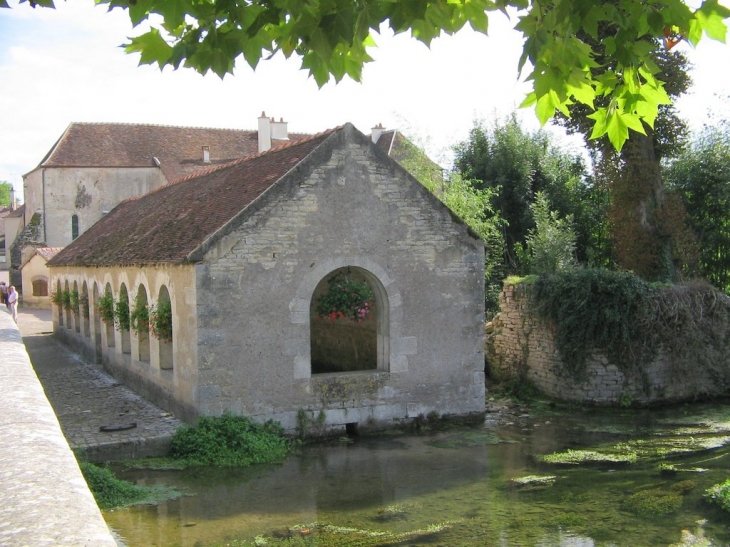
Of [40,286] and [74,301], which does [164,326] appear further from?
[40,286]

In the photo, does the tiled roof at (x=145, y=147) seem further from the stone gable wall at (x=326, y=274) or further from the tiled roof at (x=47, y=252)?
the stone gable wall at (x=326, y=274)

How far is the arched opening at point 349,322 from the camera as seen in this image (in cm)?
1209

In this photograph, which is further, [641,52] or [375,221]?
[375,221]

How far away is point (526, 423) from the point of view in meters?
12.7

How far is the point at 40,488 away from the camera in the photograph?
12.1 ft

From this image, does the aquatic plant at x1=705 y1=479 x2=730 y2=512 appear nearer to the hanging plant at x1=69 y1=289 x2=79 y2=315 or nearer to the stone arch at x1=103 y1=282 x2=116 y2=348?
the stone arch at x1=103 y1=282 x2=116 y2=348

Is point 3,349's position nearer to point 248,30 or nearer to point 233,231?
point 233,231

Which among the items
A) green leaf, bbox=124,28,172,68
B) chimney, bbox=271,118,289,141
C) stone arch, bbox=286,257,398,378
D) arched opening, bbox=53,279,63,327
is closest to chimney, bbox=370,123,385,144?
chimney, bbox=271,118,289,141

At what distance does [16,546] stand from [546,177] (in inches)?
841

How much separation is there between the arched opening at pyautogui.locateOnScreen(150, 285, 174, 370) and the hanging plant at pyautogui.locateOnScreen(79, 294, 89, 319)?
7.38 metres

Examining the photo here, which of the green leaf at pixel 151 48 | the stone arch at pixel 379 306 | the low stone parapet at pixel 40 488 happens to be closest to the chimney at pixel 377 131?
the stone arch at pixel 379 306

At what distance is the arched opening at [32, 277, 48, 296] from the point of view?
115 feet

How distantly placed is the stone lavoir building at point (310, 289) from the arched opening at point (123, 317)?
1021 millimetres

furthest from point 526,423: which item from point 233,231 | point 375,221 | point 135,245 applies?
point 135,245
